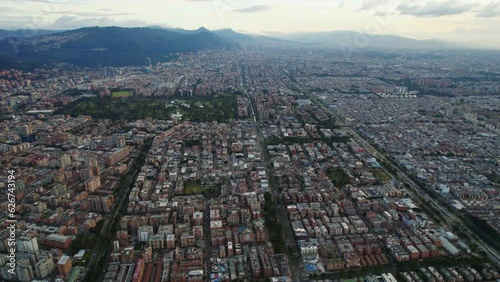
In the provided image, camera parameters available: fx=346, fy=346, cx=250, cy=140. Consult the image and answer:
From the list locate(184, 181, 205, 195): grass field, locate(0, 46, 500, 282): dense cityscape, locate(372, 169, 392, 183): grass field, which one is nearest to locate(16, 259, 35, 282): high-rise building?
locate(0, 46, 500, 282): dense cityscape

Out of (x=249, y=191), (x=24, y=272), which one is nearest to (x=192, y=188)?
(x=249, y=191)

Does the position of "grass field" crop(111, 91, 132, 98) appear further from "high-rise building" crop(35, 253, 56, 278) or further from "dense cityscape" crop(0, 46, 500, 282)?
"high-rise building" crop(35, 253, 56, 278)

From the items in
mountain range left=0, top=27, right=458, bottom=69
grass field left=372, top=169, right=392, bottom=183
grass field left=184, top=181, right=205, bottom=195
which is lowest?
grass field left=184, top=181, right=205, bottom=195

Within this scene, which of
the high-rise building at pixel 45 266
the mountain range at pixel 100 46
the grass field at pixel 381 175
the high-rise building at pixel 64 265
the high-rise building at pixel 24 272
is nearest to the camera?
the high-rise building at pixel 24 272

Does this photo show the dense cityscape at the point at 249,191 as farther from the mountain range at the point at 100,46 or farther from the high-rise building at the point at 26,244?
the mountain range at the point at 100,46

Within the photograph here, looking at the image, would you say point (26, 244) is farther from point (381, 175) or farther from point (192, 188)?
point (381, 175)

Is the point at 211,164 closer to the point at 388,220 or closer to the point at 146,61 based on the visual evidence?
the point at 388,220

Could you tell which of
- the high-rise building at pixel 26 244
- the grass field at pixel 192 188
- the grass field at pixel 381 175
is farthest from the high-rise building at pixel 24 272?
the grass field at pixel 381 175
